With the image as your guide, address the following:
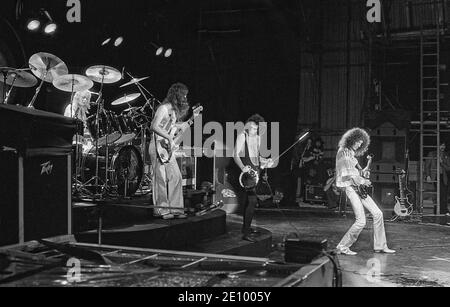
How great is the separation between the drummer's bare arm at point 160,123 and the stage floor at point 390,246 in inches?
103

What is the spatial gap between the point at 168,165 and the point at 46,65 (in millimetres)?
3055

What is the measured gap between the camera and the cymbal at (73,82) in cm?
955

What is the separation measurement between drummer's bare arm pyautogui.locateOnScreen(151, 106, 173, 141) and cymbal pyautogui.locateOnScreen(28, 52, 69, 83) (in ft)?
8.35

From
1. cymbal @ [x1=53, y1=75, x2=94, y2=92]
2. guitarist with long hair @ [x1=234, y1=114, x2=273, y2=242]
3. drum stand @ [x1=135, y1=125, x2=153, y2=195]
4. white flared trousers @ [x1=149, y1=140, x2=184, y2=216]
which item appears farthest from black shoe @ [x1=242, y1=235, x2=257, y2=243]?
cymbal @ [x1=53, y1=75, x2=94, y2=92]

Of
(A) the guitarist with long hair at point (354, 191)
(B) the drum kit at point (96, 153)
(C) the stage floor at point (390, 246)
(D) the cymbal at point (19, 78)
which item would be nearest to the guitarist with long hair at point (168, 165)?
(B) the drum kit at point (96, 153)

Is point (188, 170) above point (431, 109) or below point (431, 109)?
below

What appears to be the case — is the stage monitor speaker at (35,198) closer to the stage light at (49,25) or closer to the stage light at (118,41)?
the stage light at (49,25)

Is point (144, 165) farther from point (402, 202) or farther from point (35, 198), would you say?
point (402, 202)

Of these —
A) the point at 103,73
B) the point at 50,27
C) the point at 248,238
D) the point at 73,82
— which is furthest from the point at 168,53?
the point at 248,238

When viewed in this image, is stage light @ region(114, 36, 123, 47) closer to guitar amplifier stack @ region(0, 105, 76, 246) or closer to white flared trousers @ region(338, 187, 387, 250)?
white flared trousers @ region(338, 187, 387, 250)

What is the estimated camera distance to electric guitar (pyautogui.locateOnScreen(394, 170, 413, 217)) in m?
13.8

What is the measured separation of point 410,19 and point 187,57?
7.13 meters

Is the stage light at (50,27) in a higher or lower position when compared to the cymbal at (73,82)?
higher

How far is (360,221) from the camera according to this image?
8.41 m
